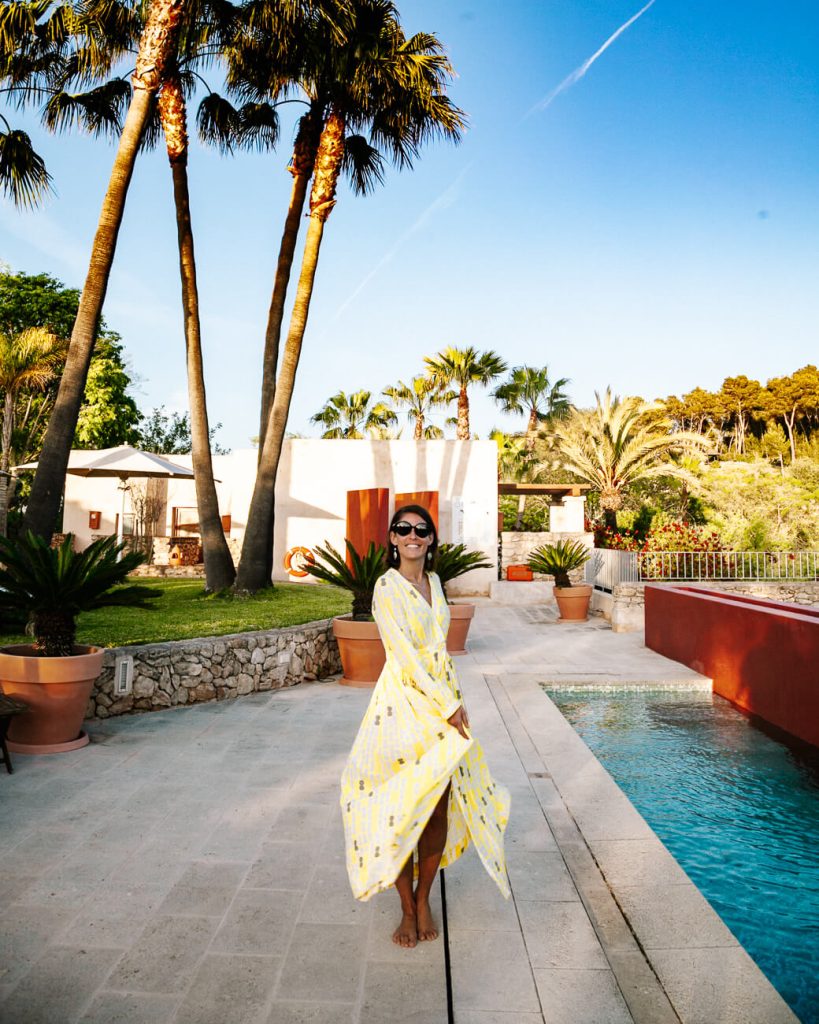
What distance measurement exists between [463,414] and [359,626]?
821 inches

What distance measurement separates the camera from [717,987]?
7.66 ft

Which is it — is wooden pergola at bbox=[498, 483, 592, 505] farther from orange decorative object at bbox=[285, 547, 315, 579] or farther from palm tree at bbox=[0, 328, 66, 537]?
palm tree at bbox=[0, 328, 66, 537]

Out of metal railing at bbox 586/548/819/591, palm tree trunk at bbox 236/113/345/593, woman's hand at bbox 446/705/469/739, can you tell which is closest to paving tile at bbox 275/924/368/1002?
woman's hand at bbox 446/705/469/739

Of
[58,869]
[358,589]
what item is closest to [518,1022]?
[58,869]

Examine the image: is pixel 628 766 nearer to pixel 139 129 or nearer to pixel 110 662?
pixel 110 662

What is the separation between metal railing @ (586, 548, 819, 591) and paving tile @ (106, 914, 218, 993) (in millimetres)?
12623

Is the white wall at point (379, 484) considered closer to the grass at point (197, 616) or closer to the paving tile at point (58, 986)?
→ the grass at point (197, 616)

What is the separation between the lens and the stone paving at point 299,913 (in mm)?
2248

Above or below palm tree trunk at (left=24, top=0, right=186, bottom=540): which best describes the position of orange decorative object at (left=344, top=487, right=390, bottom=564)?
below

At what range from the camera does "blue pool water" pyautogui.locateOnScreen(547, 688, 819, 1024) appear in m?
3.09

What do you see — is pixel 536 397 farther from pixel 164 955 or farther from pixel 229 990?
pixel 229 990

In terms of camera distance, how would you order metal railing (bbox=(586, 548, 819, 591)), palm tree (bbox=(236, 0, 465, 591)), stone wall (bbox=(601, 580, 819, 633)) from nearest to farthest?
palm tree (bbox=(236, 0, 465, 591))
stone wall (bbox=(601, 580, 819, 633))
metal railing (bbox=(586, 548, 819, 591))

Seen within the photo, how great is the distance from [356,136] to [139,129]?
5.31 metres

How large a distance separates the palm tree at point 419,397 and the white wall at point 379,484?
457 inches
